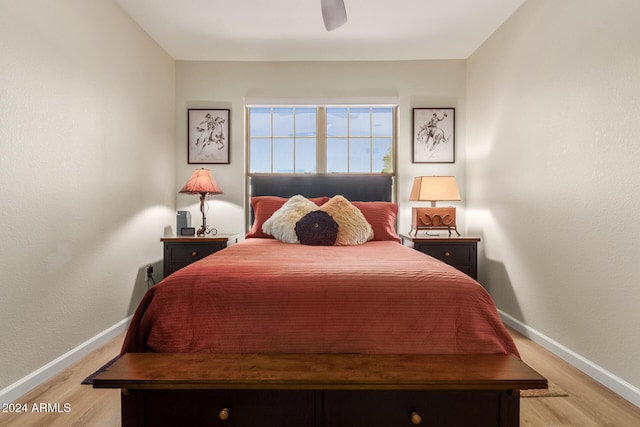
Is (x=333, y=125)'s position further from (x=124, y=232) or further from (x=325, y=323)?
(x=325, y=323)

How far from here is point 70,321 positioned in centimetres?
221

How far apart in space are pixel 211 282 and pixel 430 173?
2872 millimetres

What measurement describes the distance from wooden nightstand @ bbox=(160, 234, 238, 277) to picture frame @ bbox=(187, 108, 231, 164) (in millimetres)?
1003

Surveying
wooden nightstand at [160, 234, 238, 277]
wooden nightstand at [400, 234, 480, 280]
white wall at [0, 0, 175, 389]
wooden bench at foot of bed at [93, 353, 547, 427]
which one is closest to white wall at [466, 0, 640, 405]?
wooden nightstand at [400, 234, 480, 280]

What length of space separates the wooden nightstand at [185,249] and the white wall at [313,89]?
61cm

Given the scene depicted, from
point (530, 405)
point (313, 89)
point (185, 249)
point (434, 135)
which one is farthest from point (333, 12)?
point (530, 405)

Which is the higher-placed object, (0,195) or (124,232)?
(0,195)

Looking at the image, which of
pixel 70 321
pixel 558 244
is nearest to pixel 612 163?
pixel 558 244

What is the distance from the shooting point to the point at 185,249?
304 cm

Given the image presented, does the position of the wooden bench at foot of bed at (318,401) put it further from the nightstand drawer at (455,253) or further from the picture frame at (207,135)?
the picture frame at (207,135)

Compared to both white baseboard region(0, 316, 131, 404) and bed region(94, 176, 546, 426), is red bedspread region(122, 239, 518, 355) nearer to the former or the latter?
bed region(94, 176, 546, 426)

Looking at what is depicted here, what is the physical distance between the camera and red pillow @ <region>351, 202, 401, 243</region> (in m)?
2.90

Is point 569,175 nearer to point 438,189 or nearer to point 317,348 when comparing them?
point 438,189

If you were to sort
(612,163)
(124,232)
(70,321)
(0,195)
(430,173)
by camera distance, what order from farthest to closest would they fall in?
(430,173)
(124,232)
(70,321)
(612,163)
(0,195)
